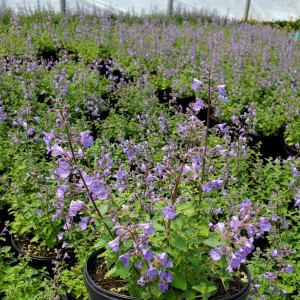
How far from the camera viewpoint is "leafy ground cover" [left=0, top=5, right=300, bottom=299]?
2.06 metres

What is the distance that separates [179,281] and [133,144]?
1654 millimetres

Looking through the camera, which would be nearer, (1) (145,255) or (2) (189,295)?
(1) (145,255)

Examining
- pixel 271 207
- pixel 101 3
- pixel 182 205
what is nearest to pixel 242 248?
pixel 182 205

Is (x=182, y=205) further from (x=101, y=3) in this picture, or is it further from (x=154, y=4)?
(x=154, y=4)

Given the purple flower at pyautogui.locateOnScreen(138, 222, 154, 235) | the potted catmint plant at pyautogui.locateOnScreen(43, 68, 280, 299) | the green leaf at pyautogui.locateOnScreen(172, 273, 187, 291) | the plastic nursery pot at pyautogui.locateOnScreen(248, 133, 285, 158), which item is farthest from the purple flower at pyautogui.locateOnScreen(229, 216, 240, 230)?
the plastic nursery pot at pyautogui.locateOnScreen(248, 133, 285, 158)

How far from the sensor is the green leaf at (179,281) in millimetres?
1663

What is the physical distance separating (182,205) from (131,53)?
593 centimetres

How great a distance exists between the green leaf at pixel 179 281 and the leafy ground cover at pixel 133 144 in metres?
0.22

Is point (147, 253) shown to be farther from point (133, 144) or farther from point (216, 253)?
point (133, 144)

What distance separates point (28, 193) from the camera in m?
3.36

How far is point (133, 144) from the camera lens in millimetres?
3139

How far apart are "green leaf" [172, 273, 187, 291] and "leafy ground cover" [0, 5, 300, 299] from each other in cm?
22

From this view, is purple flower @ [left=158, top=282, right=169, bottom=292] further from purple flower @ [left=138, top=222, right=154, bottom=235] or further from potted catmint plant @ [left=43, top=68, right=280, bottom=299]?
purple flower @ [left=138, top=222, right=154, bottom=235]

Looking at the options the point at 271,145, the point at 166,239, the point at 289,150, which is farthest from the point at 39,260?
the point at 271,145
